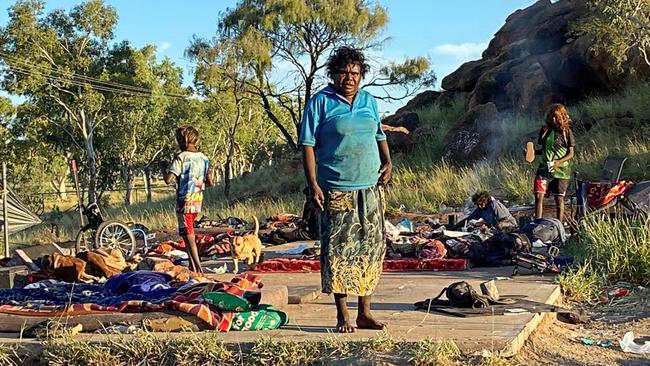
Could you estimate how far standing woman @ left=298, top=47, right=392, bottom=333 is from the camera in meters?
5.15

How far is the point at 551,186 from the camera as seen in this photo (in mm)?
10812

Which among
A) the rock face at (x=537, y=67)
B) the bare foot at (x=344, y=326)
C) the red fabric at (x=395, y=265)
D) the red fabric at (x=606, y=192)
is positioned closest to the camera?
the bare foot at (x=344, y=326)

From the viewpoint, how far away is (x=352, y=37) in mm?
32875

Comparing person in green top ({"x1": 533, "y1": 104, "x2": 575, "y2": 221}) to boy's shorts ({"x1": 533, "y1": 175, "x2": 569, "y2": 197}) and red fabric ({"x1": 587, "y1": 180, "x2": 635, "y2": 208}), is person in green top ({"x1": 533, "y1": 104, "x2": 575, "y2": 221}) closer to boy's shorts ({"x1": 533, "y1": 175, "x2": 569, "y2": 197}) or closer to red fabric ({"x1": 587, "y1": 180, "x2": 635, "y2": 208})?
boy's shorts ({"x1": 533, "y1": 175, "x2": 569, "y2": 197})

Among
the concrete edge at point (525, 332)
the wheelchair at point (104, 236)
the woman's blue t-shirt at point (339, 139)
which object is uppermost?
the woman's blue t-shirt at point (339, 139)

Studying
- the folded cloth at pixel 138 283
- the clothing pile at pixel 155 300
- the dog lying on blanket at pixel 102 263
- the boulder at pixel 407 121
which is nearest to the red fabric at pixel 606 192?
the clothing pile at pixel 155 300

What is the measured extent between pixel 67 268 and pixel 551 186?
6292mm

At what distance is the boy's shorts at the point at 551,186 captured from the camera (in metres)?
10.6

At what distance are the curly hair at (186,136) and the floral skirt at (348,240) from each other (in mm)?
3665

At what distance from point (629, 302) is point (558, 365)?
82.2 inches

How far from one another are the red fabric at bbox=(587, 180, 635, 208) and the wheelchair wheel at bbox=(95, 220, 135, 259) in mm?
6193

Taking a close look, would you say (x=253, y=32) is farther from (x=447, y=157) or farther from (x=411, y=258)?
(x=411, y=258)

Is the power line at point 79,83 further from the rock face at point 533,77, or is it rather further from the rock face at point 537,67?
the rock face at point 533,77

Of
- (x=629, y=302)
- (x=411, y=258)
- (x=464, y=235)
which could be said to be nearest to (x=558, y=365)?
(x=629, y=302)
